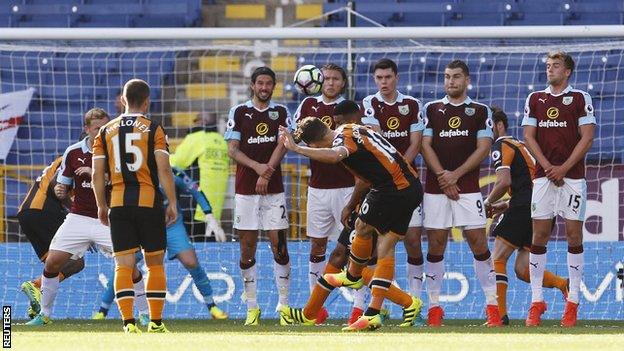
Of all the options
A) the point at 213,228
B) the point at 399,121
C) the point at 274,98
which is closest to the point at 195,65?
the point at 274,98

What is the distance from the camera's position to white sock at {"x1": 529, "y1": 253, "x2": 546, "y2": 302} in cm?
1130

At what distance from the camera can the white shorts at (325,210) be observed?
11805 millimetres

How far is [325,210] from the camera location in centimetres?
1180

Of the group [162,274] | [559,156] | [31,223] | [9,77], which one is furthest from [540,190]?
[9,77]

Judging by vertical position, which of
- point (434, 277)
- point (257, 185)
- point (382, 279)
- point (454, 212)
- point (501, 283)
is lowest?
point (501, 283)

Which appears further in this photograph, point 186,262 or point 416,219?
point 186,262

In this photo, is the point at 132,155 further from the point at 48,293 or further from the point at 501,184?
the point at 501,184

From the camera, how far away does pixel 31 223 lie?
40.8ft

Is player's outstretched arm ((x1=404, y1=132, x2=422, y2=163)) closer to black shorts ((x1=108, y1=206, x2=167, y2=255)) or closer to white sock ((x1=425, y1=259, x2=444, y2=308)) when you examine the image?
white sock ((x1=425, y1=259, x2=444, y2=308))

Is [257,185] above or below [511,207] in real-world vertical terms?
above

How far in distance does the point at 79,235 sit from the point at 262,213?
157 cm

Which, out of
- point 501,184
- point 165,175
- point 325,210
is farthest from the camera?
point 325,210

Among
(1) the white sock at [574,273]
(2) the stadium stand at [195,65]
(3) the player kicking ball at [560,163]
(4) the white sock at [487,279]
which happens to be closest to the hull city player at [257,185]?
(4) the white sock at [487,279]

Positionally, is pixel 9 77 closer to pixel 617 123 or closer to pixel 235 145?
pixel 235 145
